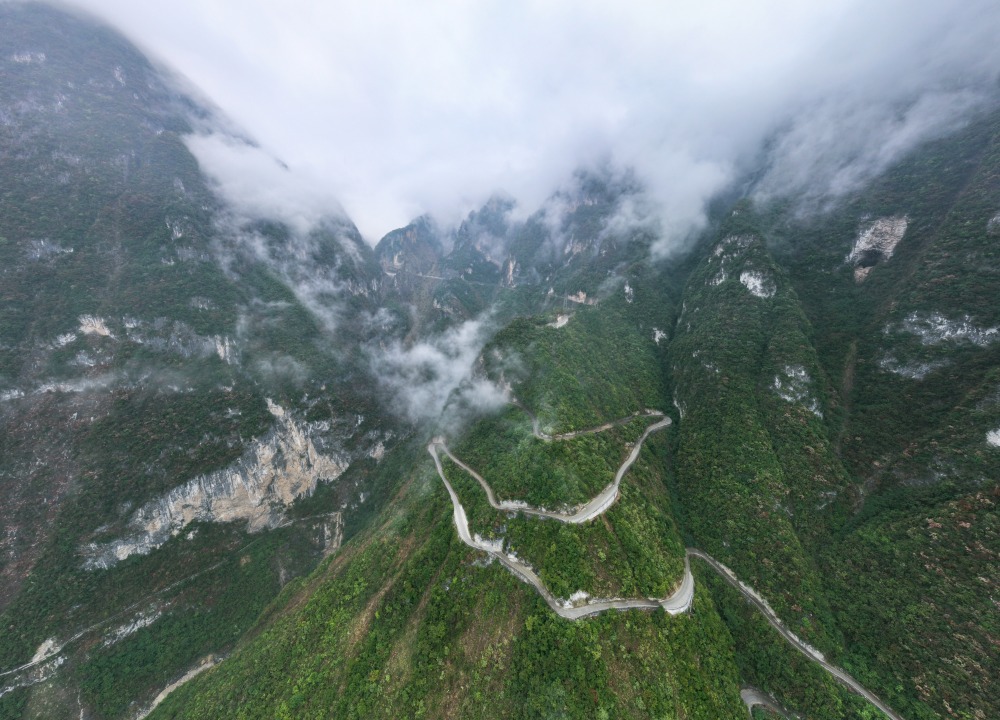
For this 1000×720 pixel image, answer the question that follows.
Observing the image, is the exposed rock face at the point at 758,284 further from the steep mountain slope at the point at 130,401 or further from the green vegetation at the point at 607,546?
the steep mountain slope at the point at 130,401

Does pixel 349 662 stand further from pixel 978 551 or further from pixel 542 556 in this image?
pixel 978 551

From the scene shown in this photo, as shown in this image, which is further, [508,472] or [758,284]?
[758,284]

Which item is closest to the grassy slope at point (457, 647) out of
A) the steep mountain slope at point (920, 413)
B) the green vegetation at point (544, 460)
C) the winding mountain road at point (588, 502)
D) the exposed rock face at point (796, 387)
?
the winding mountain road at point (588, 502)

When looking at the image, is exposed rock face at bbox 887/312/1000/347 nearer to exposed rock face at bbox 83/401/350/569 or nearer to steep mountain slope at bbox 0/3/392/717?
steep mountain slope at bbox 0/3/392/717

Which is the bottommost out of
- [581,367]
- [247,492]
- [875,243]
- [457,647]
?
[457,647]

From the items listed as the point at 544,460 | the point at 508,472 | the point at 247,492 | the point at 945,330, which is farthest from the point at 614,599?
the point at 247,492

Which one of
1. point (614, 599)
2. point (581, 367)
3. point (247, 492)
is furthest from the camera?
point (247, 492)

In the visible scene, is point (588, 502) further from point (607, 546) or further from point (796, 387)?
point (796, 387)
